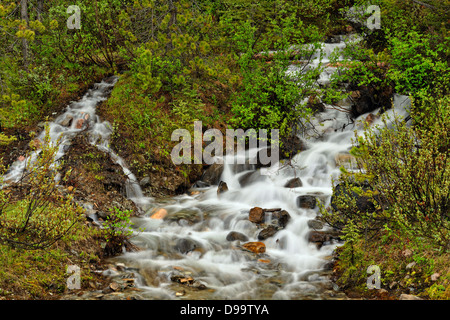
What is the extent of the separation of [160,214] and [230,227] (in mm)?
1821

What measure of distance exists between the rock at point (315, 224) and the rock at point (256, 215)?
3.68ft

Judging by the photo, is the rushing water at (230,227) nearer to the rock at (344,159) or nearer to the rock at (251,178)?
the rock at (251,178)

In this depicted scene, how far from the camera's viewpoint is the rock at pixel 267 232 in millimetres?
7504

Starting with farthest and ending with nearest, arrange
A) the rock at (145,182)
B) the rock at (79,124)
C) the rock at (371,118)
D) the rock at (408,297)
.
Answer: the rock at (371,118) → the rock at (79,124) → the rock at (145,182) → the rock at (408,297)

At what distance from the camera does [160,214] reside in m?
8.50

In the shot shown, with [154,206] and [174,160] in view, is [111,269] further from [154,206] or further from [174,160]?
[174,160]

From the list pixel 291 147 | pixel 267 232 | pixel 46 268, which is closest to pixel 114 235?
pixel 46 268

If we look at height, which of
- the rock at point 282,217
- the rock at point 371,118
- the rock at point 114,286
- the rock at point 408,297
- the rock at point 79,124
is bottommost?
Answer: the rock at point 114,286

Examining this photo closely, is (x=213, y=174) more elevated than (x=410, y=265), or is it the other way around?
(x=213, y=174)

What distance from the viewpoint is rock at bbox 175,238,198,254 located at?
701 centimetres

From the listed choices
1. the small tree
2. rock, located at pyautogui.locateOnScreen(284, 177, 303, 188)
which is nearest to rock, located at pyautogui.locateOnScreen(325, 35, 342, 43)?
rock, located at pyautogui.locateOnScreen(284, 177, 303, 188)

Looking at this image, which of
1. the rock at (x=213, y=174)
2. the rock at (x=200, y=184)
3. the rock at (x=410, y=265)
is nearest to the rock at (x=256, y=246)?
the rock at (x=410, y=265)

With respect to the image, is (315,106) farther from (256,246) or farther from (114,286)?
(114,286)

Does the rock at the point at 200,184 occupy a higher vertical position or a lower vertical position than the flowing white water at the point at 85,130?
lower
